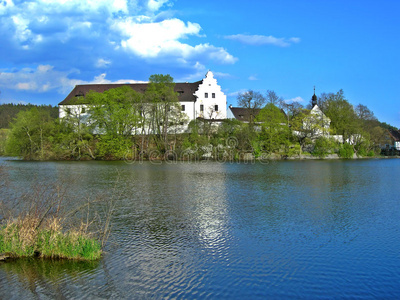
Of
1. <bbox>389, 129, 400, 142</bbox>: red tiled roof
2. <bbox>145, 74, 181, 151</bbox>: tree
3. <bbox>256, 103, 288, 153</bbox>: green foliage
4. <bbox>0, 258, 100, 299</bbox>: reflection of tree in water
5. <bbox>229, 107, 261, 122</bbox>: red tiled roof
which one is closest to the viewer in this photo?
<bbox>0, 258, 100, 299</bbox>: reflection of tree in water

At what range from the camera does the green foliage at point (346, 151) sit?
230 ft

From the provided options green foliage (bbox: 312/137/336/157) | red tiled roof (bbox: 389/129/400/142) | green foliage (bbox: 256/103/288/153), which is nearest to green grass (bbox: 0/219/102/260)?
green foliage (bbox: 256/103/288/153)

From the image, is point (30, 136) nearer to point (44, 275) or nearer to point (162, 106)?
point (162, 106)

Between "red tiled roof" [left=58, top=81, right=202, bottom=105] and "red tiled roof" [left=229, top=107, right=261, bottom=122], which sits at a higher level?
"red tiled roof" [left=58, top=81, right=202, bottom=105]

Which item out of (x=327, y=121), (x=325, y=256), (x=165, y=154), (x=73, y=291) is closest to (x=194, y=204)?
(x=325, y=256)

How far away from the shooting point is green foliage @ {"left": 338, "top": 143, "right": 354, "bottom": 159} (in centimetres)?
7006

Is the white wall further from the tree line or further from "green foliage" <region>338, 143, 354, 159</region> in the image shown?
"green foliage" <region>338, 143, 354, 159</region>

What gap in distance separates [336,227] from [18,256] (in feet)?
35.9

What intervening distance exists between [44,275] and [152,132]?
57.7 m

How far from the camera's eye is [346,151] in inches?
2768

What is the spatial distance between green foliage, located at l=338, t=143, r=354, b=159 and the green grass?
6711 centimetres

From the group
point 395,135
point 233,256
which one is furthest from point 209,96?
point 395,135

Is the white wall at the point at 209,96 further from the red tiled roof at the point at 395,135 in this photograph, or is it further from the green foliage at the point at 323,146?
the red tiled roof at the point at 395,135

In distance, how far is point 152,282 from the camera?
875cm
